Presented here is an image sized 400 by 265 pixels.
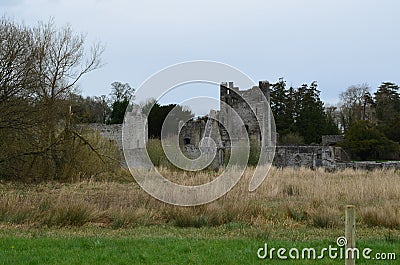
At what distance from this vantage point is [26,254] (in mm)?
6445

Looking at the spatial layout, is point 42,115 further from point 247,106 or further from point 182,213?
point 247,106

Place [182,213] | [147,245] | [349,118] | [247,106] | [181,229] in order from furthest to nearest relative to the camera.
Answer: [349,118] → [247,106] → [182,213] → [181,229] → [147,245]

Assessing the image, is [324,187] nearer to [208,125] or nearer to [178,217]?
[178,217]

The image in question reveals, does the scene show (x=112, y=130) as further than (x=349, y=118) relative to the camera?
No

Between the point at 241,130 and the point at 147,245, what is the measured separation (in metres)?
28.3

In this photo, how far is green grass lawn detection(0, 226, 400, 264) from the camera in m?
6.19

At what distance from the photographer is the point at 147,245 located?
278 inches

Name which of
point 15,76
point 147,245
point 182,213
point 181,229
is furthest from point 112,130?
point 147,245

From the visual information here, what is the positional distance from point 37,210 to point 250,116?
27.8 metres

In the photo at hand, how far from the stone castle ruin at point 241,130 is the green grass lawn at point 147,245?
1628 centimetres

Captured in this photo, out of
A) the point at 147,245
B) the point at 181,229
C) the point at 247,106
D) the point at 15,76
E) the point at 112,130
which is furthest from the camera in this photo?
the point at 247,106

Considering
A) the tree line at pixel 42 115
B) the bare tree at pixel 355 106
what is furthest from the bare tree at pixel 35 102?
the bare tree at pixel 355 106

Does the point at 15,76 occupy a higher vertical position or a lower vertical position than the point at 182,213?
higher

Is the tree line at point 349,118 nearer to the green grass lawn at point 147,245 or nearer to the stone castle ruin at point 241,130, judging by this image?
the stone castle ruin at point 241,130
